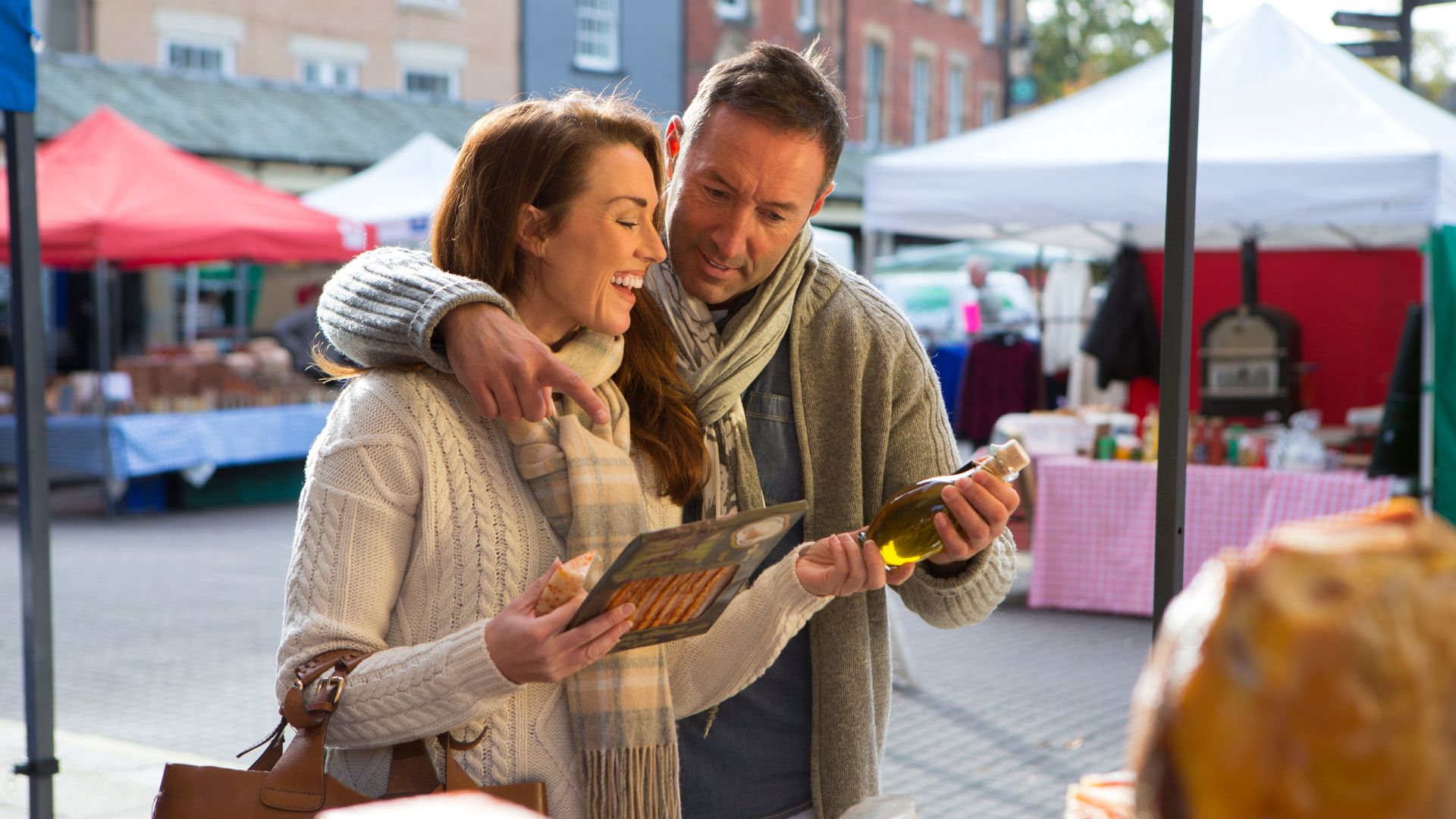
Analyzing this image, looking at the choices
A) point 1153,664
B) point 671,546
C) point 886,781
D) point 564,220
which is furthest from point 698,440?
point 886,781

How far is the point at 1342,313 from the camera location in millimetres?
9812

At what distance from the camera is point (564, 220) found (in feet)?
5.93

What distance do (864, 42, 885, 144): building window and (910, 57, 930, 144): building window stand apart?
1.35 m

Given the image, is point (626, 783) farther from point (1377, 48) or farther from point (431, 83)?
point (431, 83)

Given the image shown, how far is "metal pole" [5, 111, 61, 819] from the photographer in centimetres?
282

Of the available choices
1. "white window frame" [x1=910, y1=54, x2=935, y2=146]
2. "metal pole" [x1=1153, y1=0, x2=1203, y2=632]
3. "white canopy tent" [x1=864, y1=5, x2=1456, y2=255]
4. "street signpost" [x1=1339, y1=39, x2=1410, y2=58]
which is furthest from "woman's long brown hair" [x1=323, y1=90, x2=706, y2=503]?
"white window frame" [x1=910, y1=54, x2=935, y2=146]

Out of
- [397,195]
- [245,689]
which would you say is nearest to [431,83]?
[397,195]

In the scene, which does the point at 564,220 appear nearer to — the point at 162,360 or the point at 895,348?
the point at 895,348

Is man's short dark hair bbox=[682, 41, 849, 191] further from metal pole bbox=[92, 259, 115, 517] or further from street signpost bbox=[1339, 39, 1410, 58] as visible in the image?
metal pole bbox=[92, 259, 115, 517]

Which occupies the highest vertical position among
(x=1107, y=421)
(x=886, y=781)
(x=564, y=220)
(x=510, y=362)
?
(x=564, y=220)

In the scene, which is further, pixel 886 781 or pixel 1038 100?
pixel 1038 100

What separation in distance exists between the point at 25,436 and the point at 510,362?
176 centimetres

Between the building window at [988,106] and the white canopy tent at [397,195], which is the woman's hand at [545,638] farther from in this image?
the building window at [988,106]

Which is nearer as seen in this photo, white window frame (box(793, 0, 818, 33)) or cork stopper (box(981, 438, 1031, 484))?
cork stopper (box(981, 438, 1031, 484))
